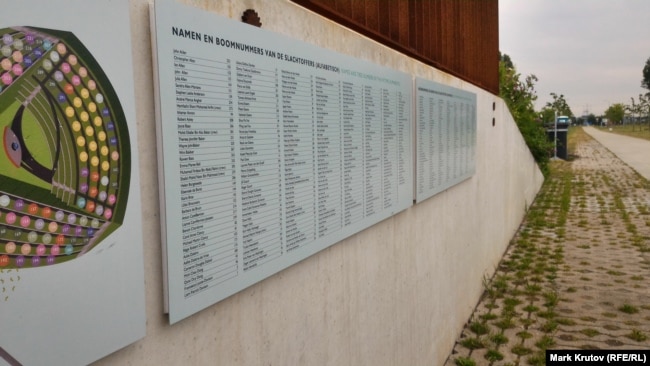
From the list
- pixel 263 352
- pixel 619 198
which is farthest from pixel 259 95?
pixel 619 198

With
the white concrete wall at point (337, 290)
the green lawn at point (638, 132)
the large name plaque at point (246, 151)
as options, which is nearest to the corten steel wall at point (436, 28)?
the white concrete wall at point (337, 290)

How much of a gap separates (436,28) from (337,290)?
314 cm

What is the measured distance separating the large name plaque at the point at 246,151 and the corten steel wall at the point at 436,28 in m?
0.44

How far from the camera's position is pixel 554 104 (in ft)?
94.4

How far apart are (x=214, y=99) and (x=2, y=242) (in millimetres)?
749

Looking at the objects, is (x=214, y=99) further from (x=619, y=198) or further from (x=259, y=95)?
(x=619, y=198)

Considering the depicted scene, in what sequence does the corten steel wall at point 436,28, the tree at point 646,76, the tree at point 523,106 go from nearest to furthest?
the corten steel wall at point 436,28 → the tree at point 523,106 → the tree at point 646,76

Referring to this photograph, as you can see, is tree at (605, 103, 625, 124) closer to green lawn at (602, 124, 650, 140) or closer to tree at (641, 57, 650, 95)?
green lawn at (602, 124, 650, 140)

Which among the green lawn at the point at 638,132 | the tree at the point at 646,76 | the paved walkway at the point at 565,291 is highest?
the tree at the point at 646,76

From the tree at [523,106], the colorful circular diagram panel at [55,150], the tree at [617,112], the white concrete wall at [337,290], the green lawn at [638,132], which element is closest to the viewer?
the colorful circular diagram panel at [55,150]

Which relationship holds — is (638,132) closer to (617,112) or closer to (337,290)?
(617,112)

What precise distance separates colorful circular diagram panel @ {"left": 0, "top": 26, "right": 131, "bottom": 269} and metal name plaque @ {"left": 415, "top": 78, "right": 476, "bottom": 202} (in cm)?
268

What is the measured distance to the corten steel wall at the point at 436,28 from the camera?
2.95 m

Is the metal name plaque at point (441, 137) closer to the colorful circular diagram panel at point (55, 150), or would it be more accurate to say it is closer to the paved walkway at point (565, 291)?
the paved walkway at point (565, 291)
